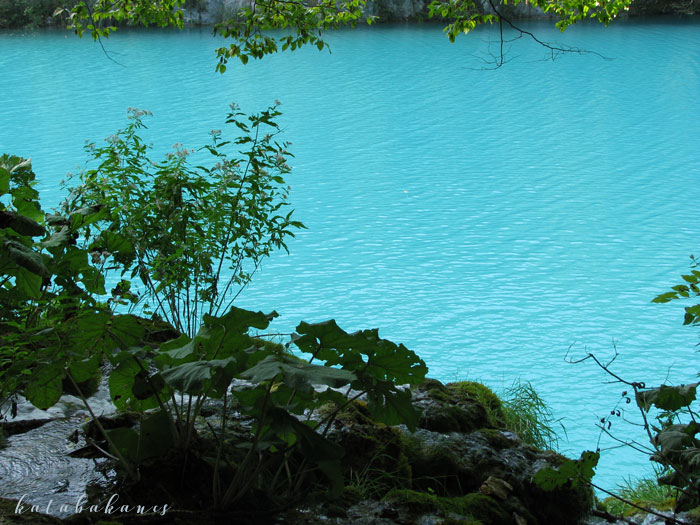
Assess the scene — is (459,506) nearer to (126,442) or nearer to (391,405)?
(391,405)

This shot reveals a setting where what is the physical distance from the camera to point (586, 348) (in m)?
6.04

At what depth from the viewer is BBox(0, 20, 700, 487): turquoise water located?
20.4ft

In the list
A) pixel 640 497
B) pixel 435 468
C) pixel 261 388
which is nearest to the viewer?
pixel 261 388

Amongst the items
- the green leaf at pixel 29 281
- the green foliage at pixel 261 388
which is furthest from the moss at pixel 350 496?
the green leaf at pixel 29 281

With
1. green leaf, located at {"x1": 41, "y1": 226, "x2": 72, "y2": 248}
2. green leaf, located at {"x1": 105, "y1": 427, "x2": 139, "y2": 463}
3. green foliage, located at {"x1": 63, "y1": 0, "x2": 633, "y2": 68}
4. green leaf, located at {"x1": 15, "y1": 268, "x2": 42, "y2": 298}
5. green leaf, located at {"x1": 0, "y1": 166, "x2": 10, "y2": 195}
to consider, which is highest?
green foliage, located at {"x1": 63, "y1": 0, "x2": 633, "y2": 68}

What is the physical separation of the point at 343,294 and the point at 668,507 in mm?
4706

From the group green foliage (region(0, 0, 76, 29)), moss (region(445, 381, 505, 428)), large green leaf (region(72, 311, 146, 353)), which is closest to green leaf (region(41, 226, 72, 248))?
large green leaf (region(72, 311, 146, 353))

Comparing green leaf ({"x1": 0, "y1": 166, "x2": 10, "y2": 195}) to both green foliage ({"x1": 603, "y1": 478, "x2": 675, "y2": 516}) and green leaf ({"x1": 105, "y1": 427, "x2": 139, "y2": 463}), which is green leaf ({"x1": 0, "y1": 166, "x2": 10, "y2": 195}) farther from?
green foliage ({"x1": 603, "y1": 478, "x2": 675, "y2": 516})

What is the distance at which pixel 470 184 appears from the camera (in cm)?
1066

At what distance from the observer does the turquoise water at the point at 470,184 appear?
621cm

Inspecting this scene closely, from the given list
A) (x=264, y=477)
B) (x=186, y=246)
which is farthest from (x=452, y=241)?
(x=264, y=477)

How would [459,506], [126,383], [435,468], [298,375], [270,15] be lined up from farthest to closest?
[270,15] < [435,468] < [459,506] < [126,383] < [298,375]

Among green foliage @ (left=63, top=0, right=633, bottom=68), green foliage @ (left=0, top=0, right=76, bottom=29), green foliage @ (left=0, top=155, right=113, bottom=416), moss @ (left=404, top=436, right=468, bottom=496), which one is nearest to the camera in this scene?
green foliage @ (left=0, top=155, right=113, bottom=416)

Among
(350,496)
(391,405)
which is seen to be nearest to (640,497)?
(350,496)
